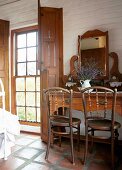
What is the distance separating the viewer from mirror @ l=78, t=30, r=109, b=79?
3096 mm

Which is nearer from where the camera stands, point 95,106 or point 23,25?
point 95,106

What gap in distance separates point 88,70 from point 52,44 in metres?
0.94

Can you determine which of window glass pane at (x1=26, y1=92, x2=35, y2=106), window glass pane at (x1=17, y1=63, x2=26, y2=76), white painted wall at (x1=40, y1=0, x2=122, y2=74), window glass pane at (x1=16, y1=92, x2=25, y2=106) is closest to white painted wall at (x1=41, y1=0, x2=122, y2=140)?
white painted wall at (x1=40, y1=0, x2=122, y2=74)

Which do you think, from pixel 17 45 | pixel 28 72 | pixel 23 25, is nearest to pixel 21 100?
pixel 28 72

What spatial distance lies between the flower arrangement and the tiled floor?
3.97 feet

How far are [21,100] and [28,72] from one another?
0.67 metres

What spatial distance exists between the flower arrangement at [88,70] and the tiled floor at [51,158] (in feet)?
3.97

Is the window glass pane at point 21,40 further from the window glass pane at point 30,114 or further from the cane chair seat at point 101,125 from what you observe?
the cane chair seat at point 101,125

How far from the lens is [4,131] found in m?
2.33

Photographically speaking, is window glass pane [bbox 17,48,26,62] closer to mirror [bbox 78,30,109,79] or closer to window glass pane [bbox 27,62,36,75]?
window glass pane [bbox 27,62,36,75]

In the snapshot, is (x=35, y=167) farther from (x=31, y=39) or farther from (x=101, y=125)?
(x=31, y=39)

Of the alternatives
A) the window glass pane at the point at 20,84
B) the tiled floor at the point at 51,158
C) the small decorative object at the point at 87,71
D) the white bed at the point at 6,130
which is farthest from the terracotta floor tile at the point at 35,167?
the window glass pane at the point at 20,84

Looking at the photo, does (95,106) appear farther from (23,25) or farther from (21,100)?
(23,25)

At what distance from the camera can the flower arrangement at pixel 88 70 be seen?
2.99 metres
